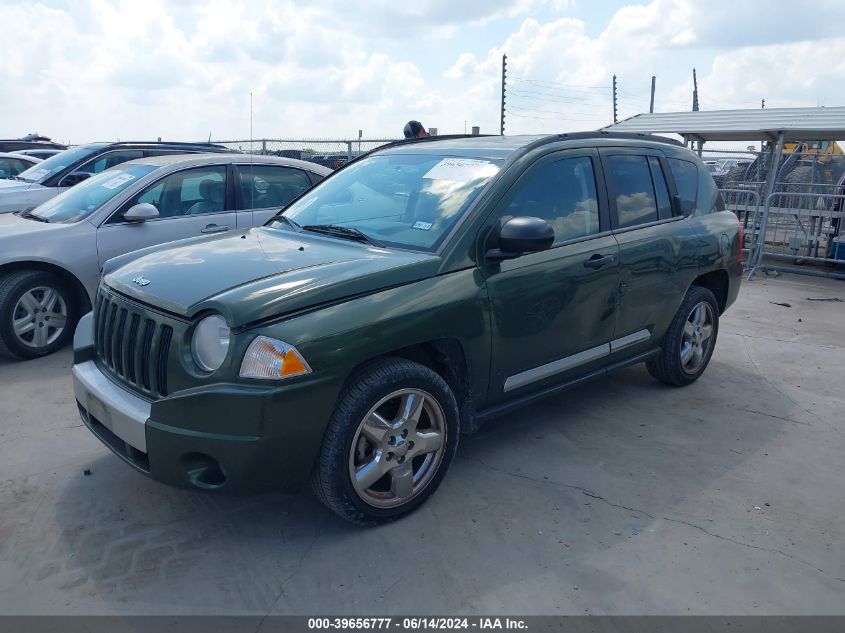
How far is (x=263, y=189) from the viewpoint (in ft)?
23.6

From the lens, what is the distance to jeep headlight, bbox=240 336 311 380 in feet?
9.66

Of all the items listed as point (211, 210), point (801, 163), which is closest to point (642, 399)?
point (211, 210)

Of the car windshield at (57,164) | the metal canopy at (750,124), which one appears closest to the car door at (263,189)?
the car windshield at (57,164)

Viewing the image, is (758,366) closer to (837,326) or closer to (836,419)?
(836,419)

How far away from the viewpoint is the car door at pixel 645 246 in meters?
4.59

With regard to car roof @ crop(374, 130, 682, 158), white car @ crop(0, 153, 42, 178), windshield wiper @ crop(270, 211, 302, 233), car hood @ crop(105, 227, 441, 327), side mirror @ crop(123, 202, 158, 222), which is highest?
white car @ crop(0, 153, 42, 178)

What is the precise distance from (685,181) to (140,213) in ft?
14.5

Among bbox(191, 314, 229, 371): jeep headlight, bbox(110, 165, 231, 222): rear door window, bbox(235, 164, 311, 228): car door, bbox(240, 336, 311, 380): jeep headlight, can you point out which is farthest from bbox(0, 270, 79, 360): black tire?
bbox(240, 336, 311, 380): jeep headlight

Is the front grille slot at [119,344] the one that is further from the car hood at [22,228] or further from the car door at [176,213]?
the car hood at [22,228]

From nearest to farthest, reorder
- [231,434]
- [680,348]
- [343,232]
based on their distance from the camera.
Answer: [231,434] < [343,232] < [680,348]

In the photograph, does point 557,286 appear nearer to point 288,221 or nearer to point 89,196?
point 288,221

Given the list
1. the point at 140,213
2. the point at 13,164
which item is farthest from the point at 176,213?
the point at 13,164

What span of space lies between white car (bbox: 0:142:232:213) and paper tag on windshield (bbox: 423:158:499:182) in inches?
210

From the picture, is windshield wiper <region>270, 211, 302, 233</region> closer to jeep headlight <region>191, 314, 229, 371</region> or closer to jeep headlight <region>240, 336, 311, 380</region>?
jeep headlight <region>191, 314, 229, 371</region>
